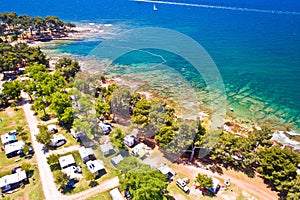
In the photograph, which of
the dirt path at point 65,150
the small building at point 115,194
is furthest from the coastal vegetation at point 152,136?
the dirt path at point 65,150

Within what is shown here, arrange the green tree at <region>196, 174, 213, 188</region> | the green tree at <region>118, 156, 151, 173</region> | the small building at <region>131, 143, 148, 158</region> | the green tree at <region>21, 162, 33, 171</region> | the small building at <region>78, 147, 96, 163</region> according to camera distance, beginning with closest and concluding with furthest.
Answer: the green tree at <region>118, 156, 151, 173</region>
the green tree at <region>196, 174, 213, 188</region>
the green tree at <region>21, 162, 33, 171</region>
the small building at <region>78, 147, 96, 163</region>
the small building at <region>131, 143, 148, 158</region>

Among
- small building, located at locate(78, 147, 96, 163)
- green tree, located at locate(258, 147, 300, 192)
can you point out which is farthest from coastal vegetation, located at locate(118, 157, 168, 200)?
green tree, located at locate(258, 147, 300, 192)

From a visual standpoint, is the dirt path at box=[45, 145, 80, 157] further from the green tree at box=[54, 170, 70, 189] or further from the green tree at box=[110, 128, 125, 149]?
the green tree at box=[54, 170, 70, 189]

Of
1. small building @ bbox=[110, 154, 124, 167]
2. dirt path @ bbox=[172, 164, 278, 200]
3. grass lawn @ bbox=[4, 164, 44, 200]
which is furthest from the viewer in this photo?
small building @ bbox=[110, 154, 124, 167]

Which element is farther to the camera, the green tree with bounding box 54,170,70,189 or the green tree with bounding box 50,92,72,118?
the green tree with bounding box 50,92,72,118

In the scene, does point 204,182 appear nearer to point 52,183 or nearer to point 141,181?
point 141,181

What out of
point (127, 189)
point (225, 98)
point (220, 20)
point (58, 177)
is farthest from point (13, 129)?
point (220, 20)

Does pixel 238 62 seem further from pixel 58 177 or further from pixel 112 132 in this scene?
pixel 58 177
